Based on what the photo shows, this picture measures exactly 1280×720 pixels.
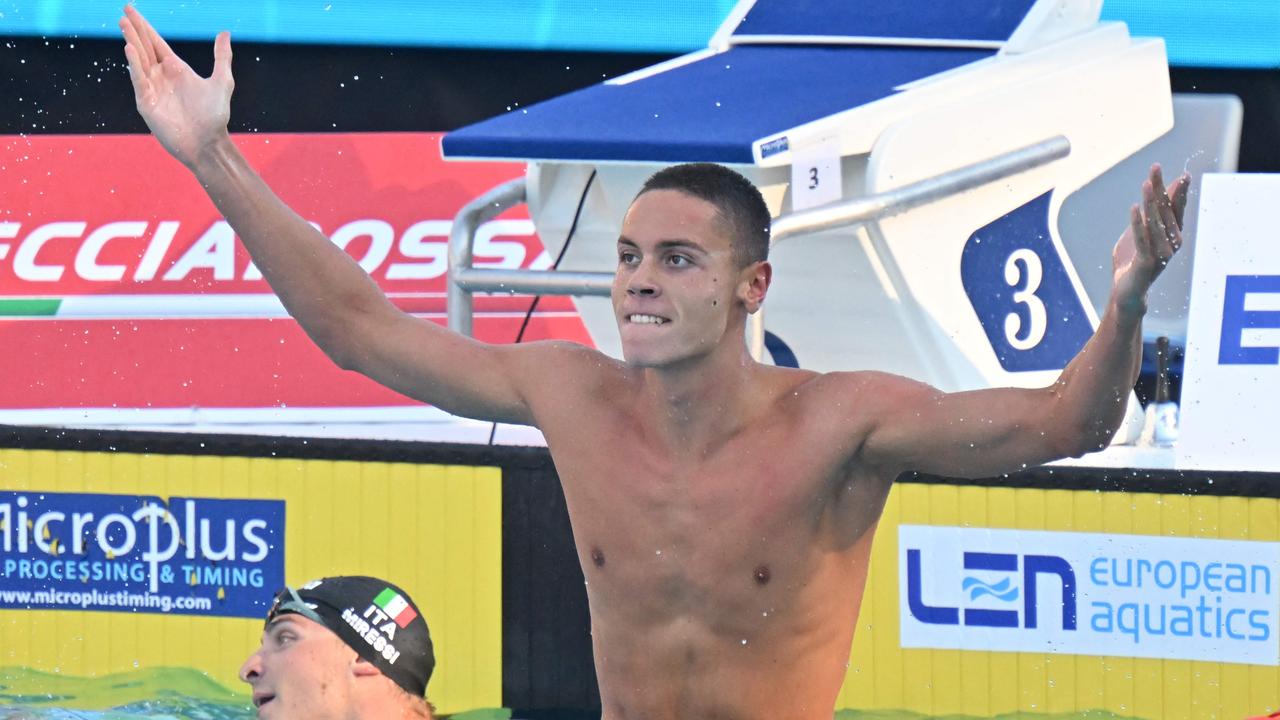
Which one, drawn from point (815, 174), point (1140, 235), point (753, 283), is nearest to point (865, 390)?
point (753, 283)

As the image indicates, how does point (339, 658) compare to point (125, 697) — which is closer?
point (339, 658)

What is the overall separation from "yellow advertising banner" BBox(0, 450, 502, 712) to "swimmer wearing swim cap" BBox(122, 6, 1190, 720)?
230 centimetres

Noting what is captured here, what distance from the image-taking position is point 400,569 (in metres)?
5.11

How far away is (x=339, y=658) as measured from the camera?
2.35 metres

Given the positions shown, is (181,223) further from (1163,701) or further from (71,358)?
(1163,701)

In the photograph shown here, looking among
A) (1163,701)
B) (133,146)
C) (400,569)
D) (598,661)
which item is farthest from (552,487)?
(133,146)

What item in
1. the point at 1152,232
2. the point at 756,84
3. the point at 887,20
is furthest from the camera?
the point at 887,20

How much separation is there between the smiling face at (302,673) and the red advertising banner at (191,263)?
4920 mm

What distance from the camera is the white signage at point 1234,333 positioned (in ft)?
15.3

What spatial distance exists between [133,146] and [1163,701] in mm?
4825

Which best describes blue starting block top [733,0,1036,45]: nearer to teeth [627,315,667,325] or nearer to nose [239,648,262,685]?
teeth [627,315,667,325]

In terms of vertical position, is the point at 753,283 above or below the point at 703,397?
above

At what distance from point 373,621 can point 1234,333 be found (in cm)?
308

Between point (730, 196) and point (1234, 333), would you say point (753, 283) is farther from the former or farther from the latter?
point (1234, 333)
